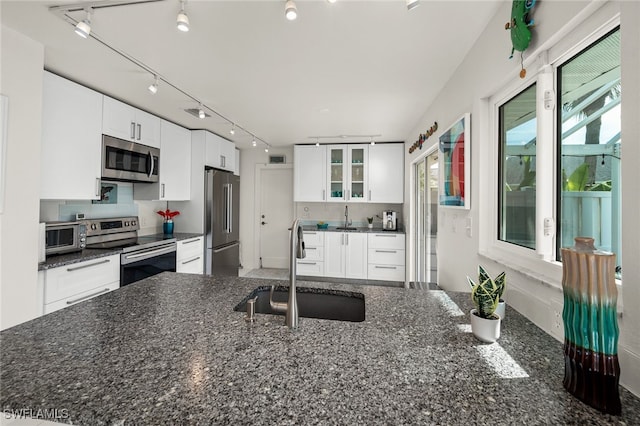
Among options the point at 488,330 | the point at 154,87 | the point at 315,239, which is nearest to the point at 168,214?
the point at 154,87

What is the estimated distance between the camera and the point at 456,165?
195cm

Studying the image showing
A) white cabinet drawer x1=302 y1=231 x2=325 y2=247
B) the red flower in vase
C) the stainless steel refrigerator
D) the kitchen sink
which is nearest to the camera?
the kitchen sink

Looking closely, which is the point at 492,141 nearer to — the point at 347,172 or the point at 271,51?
the point at 271,51

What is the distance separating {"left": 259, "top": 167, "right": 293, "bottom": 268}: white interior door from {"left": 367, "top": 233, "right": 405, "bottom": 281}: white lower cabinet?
67.5 inches

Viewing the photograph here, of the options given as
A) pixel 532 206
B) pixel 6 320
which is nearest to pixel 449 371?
pixel 532 206

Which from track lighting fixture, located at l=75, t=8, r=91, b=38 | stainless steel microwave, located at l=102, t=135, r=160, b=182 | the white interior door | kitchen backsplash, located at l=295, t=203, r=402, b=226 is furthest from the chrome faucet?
the white interior door

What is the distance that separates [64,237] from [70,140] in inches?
32.6

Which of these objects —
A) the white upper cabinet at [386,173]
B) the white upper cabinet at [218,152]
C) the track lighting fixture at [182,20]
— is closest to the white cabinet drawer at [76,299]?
the track lighting fixture at [182,20]

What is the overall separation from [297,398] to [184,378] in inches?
11.8

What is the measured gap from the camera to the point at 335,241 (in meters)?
4.61

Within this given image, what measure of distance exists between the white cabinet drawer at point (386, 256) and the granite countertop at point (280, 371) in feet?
10.8

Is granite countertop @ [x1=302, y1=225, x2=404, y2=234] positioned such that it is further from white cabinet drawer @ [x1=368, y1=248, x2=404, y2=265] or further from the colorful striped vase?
the colorful striped vase

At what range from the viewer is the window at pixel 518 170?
4.26ft

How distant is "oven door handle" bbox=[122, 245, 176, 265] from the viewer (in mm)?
2586
